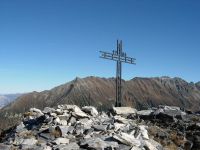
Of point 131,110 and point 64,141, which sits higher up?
point 131,110

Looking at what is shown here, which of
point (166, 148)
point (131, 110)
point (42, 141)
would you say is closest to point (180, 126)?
point (166, 148)

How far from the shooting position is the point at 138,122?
3119 cm

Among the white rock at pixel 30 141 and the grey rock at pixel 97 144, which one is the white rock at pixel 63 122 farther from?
the grey rock at pixel 97 144

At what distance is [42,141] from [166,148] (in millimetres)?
8682

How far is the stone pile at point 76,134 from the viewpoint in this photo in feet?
72.7

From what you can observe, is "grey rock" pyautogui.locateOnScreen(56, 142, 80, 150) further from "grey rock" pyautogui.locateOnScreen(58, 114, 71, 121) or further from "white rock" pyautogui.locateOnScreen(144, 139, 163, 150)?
"grey rock" pyautogui.locateOnScreen(58, 114, 71, 121)

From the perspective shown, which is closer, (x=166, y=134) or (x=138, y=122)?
(x=166, y=134)

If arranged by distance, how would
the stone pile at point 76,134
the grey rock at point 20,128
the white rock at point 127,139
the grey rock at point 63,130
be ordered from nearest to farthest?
the stone pile at point 76,134, the white rock at point 127,139, the grey rock at point 63,130, the grey rock at point 20,128

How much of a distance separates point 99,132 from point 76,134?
5.34 feet

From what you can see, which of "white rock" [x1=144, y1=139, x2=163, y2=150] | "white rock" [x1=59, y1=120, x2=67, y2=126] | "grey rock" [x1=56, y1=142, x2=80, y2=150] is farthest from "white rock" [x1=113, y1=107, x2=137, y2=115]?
"grey rock" [x1=56, y1=142, x2=80, y2=150]

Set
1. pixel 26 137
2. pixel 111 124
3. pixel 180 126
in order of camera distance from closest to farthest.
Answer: pixel 26 137 < pixel 111 124 < pixel 180 126

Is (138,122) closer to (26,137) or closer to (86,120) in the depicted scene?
(86,120)

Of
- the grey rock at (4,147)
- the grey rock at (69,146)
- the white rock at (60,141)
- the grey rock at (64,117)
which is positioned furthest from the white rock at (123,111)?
the grey rock at (4,147)

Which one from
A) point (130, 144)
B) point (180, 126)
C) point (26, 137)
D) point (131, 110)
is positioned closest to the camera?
point (130, 144)
